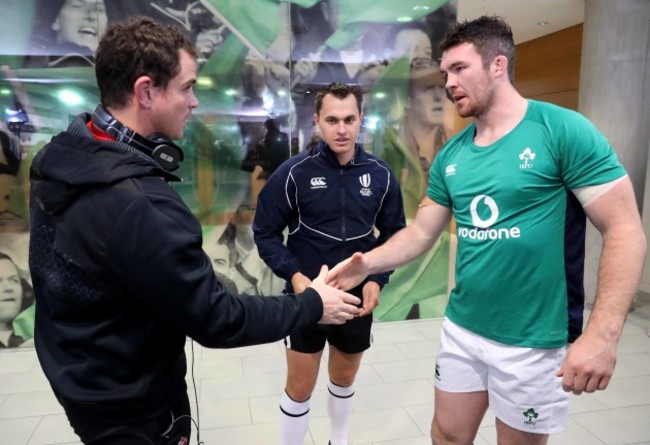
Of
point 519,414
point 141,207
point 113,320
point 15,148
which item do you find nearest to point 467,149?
point 519,414

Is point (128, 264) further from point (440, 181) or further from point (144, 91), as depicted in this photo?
point (440, 181)

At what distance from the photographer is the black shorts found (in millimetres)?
2104

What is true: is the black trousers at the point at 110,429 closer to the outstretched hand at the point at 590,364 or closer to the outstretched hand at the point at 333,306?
the outstretched hand at the point at 333,306

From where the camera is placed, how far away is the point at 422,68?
13.5 feet

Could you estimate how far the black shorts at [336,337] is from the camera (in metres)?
2.10

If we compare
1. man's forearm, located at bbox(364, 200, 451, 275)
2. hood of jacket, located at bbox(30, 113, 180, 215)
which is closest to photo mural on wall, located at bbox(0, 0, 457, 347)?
man's forearm, located at bbox(364, 200, 451, 275)

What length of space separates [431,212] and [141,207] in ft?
3.89

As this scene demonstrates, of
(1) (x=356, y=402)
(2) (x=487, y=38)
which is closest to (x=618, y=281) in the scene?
(2) (x=487, y=38)

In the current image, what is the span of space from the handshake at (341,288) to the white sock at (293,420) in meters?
0.55

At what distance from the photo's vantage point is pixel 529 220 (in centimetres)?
147

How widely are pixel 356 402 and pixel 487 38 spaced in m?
2.22

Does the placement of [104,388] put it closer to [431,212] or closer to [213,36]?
[431,212]

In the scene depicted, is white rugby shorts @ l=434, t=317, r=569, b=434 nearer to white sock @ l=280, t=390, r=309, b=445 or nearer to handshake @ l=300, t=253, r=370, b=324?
handshake @ l=300, t=253, r=370, b=324

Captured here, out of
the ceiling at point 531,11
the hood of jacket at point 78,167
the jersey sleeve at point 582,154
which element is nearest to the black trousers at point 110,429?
the hood of jacket at point 78,167
